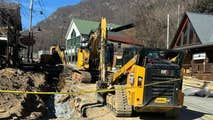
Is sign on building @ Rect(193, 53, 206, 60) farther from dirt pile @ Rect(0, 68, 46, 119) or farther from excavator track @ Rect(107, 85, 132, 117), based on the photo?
excavator track @ Rect(107, 85, 132, 117)

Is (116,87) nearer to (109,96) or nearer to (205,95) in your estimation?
(109,96)

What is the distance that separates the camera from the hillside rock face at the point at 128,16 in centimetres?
6344

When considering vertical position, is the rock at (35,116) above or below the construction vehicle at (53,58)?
below

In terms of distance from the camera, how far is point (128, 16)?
10262 cm

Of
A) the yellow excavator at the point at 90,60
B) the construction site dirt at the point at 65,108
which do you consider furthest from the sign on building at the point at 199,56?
the construction site dirt at the point at 65,108

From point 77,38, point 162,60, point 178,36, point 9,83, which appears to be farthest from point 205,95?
point 77,38

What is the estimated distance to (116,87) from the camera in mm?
14102

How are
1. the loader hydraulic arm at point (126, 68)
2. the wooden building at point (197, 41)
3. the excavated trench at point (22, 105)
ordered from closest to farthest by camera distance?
the loader hydraulic arm at point (126, 68)
the excavated trench at point (22, 105)
the wooden building at point (197, 41)

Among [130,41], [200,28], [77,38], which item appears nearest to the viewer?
[200,28]

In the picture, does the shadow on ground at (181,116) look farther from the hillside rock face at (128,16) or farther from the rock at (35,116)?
the hillside rock face at (128,16)

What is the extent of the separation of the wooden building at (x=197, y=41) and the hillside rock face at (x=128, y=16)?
18.2 metres

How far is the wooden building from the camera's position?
33281 mm

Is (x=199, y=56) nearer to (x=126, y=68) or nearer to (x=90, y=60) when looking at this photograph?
(x=90, y=60)

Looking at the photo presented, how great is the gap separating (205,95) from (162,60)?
9.37 meters
